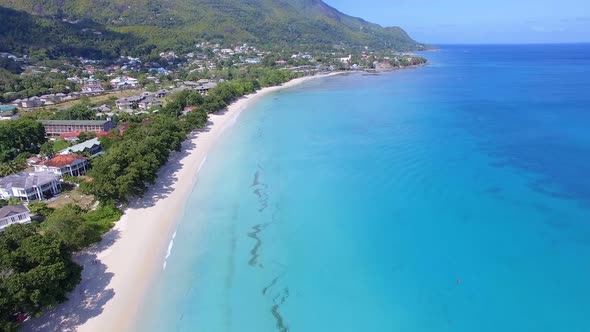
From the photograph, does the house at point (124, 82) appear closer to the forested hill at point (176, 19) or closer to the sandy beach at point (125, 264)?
the sandy beach at point (125, 264)

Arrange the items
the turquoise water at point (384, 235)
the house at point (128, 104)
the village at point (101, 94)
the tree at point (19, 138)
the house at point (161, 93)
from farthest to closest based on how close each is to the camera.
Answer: the house at point (161, 93) < the house at point (128, 104) < the tree at point (19, 138) < the village at point (101, 94) < the turquoise water at point (384, 235)

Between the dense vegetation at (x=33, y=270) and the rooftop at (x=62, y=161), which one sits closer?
the dense vegetation at (x=33, y=270)

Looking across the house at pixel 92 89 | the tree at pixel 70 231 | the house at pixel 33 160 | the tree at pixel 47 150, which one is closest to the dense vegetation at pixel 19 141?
the house at pixel 33 160

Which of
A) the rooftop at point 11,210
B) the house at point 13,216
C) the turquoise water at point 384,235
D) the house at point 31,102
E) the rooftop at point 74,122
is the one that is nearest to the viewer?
the turquoise water at point 384,235

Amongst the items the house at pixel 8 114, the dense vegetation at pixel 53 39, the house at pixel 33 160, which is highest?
the dense vegetation at pixel 53 39

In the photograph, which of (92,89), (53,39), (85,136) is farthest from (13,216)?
(53,39)

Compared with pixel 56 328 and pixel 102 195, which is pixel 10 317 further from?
pixel 102 195

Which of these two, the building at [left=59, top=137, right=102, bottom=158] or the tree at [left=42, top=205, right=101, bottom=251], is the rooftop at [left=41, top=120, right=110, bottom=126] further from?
the tree at [left=42, top=205, right=101, bottom=251]

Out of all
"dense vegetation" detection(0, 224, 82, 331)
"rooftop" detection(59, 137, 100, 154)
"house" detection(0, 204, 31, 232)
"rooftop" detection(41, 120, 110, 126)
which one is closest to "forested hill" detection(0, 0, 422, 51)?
"rooftop" detection(41, 120, 110, 126)
